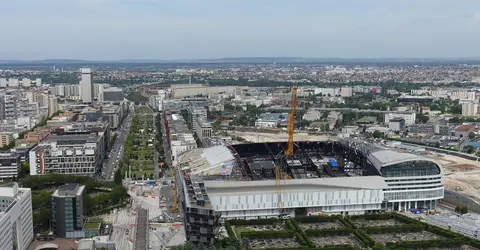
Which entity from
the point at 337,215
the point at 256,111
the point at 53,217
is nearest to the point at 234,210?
the point at 337,215

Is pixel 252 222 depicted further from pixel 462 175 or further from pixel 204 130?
pixel 204 130

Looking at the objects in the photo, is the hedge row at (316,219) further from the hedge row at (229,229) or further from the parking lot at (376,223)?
the hedge row at (229,229)

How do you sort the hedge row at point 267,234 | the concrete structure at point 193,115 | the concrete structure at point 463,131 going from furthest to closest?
the concrete structure at point 193,115, the concrete structure at point 463,131, the hedge row at point 267,234

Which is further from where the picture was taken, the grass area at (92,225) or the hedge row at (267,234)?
the grass area at (92,225)

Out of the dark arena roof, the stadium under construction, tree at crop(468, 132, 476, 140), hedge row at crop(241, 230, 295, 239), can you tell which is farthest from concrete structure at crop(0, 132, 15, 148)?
tree at crop(468, 132, 476, 140)

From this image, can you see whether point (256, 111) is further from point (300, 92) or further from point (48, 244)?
point (48, 244)

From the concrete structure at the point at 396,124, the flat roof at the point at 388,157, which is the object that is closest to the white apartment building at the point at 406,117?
the concrete structure at the point at 396,124

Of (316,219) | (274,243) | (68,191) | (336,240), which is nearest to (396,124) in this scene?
(316,219)
